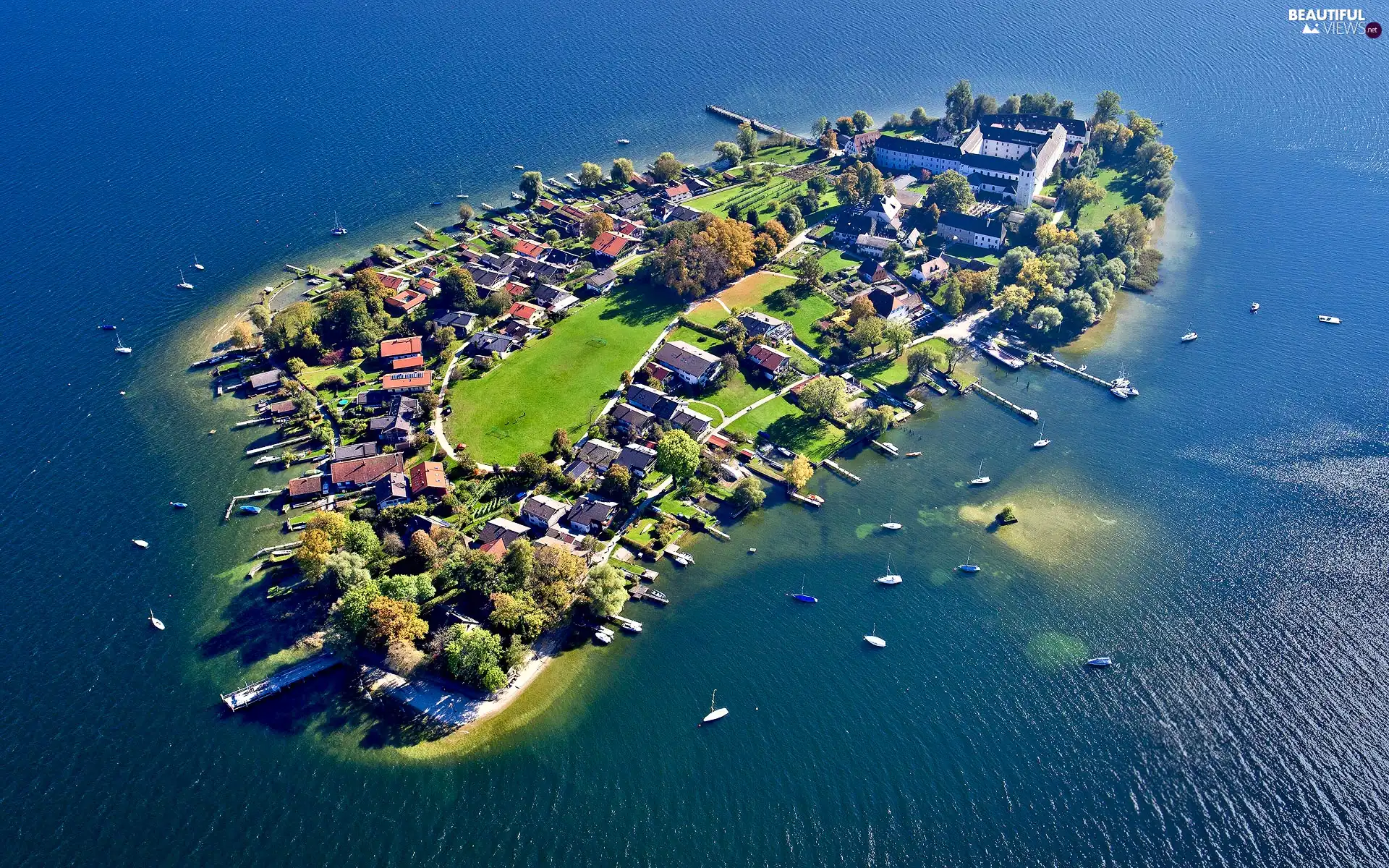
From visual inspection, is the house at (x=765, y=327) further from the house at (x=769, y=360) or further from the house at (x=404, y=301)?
the house at (x=404, y=301)

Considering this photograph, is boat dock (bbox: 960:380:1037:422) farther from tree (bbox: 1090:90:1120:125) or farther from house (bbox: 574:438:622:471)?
tree (bbox: 1090:90:1120:125)

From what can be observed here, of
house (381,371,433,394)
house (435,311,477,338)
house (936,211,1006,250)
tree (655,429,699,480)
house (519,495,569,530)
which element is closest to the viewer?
house (519,495,569,530)

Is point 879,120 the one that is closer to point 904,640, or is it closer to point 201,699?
point 904,640

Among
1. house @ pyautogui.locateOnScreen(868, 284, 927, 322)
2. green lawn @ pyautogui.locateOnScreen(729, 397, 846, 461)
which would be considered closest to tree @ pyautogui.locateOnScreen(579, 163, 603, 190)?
house @ pyautogui.locateOnScreen(868, 284, 927, 322)

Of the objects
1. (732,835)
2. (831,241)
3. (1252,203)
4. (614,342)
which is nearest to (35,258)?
(614,342)

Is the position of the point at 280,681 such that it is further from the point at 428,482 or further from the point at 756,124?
the point at 756,124

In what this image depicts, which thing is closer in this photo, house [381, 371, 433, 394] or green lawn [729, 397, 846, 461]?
green lawn [729, 397, 846, 461]

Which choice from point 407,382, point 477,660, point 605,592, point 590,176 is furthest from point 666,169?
point 477,660

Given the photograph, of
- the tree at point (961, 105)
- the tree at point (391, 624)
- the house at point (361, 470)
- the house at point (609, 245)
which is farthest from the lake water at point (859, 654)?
the tree at point (961, 105)
